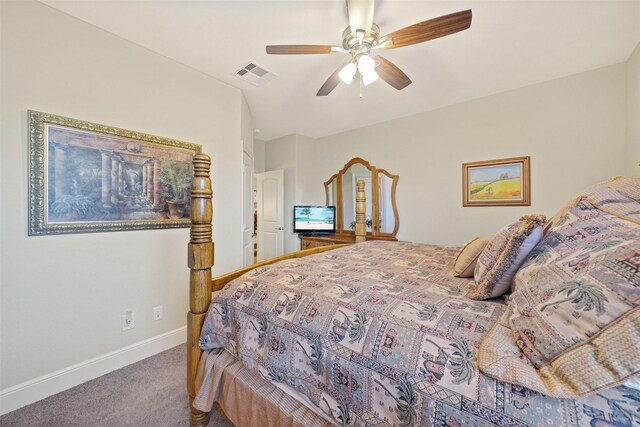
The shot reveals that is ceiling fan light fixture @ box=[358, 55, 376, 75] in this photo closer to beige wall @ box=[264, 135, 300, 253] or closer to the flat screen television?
the flat screen television

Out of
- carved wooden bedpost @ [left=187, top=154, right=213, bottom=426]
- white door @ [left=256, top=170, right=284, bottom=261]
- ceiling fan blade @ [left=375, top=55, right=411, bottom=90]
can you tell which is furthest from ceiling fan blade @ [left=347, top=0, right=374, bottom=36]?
white door @ [left=256, top=170, right=284, bottom=261]

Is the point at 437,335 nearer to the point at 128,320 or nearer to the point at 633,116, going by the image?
the point at 128,320

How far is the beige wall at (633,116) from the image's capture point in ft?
6.81

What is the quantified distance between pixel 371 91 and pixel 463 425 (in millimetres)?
3017

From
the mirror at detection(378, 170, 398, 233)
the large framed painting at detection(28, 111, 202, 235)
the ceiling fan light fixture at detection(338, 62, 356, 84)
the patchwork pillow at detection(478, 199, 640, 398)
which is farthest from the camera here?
the mirror at detection(378, 170, 398, 233)

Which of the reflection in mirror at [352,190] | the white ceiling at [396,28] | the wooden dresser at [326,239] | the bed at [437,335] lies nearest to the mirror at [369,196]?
the reflection in mirror at [352,190]

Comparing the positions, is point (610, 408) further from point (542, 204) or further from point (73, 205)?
point (542, 204)

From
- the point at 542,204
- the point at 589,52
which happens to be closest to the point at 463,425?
the point at 542,204

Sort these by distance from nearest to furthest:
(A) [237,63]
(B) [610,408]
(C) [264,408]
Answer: (B) [610,408] < (C) [264,408] < (A) [237,63]

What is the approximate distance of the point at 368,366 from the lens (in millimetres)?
796

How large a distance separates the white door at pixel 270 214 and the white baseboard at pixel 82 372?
8.15 feet

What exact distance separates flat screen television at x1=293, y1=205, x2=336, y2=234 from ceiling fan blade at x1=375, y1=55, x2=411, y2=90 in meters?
2.47

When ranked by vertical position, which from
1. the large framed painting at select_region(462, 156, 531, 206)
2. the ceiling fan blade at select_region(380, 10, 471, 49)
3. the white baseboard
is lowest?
the white baseboard

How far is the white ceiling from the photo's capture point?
1.68 meters
